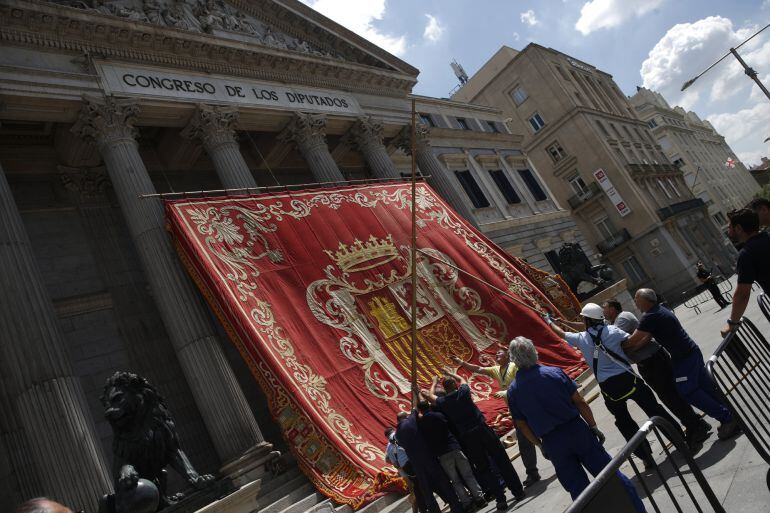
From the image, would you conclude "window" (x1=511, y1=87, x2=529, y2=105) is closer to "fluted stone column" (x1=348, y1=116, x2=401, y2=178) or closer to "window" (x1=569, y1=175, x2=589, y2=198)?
"window" (x1=569, y1=175, x2=589, y2=198)

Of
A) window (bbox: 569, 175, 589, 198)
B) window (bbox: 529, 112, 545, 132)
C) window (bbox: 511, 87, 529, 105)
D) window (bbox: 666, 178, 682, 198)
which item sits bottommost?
window (bbox: 666, 178, 682, 198)

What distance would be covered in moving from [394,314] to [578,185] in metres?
31.5

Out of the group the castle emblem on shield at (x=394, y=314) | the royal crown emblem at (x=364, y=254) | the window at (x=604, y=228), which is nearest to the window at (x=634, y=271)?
the window at (x=604, y=228)

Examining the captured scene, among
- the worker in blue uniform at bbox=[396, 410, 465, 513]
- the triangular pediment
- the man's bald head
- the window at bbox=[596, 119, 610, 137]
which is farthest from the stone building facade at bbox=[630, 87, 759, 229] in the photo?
the man's bald head

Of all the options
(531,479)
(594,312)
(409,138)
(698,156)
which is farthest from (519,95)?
(594,312)

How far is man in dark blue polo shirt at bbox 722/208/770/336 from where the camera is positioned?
14.3ft

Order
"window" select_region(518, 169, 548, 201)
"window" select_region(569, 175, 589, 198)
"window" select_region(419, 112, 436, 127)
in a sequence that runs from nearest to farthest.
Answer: "window" select_region(419, 112, 436, 127)
"window" select_region(518, 169, 548, 201)
"window" select_region(569, 175, 589, 198)

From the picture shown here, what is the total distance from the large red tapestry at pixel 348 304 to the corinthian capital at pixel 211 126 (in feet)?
8.70

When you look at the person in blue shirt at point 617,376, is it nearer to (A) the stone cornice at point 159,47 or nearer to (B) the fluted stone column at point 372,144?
(A) the stone cornice at point 159,47

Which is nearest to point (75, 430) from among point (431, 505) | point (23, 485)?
point (23, 485)

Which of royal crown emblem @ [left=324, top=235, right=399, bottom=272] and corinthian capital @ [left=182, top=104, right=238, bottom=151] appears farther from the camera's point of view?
corinthian capital @ [left=182, top=104, right=238, bottom=151]

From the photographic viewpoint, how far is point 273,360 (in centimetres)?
903

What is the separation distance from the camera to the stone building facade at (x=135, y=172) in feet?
28.8

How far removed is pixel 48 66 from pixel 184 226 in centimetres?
523
